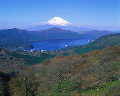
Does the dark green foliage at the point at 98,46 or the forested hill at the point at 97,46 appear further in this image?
the forested hill at the point at 97,46

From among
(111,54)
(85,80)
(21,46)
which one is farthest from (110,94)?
(21,46)

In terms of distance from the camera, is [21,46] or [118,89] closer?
[118,89]

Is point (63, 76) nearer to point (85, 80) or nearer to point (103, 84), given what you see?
point (85, 80)

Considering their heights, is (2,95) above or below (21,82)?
below

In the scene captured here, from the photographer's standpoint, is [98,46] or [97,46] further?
[97,46]

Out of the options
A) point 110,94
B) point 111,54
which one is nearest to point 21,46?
point 111,54

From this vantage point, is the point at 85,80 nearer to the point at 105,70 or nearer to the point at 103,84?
the point at 103,84

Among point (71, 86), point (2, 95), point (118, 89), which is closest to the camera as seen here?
point (118, 89)

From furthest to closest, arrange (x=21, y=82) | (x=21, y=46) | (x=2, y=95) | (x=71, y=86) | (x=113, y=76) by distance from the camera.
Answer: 1. (x=21, y=46)
2. (x=21, y=82)
3. (x=2, y=95)
4. (x=113, y=76)
5. (x=71, y=86)

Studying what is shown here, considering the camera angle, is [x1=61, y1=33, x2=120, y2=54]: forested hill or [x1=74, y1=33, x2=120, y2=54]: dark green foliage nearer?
[x1=74, y1=33, x2=120, y2=54]: dark green foliage
